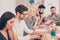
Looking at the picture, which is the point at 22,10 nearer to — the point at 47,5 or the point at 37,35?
the point at 37,35

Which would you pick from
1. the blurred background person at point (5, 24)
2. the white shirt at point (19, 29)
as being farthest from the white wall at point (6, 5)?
the blurred background person at point (5, 24)

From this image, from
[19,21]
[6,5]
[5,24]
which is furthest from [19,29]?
[6,5]

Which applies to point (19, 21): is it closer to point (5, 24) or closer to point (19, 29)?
point (19, 29)

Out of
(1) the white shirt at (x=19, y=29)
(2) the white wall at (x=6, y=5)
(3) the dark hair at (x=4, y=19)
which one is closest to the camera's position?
(3) the dark hair at (x=4, y=19)

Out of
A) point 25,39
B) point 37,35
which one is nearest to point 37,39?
point 37,35

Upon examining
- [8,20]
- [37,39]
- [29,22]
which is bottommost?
[37,39]

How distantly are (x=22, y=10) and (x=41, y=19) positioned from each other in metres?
1.02

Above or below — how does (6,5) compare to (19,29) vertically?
above

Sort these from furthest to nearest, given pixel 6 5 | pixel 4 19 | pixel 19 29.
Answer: pixel 6 5 < pixel 19 29 < pixel 4 19

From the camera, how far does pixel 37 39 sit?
6.06 ft

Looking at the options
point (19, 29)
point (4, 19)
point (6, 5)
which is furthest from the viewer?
point (6, 5)

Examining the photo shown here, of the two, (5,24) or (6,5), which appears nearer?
(5,24)

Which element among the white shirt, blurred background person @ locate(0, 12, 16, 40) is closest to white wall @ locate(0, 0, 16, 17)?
the white shirt

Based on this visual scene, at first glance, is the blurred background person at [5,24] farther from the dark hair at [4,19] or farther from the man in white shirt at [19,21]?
the man in white shirt at [19,21]
